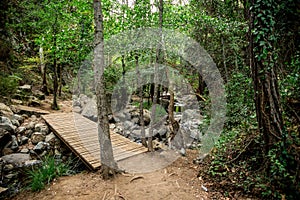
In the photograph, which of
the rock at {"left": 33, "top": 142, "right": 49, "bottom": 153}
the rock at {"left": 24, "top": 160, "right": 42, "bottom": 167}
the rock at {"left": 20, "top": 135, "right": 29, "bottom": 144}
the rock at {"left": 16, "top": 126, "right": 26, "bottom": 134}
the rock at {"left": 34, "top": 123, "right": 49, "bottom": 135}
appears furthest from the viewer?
the rock at {"left": 34, "top": 123, "right": 49, "bottom": 135}

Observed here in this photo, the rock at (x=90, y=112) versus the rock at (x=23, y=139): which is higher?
the rock at (x=90, y=112)

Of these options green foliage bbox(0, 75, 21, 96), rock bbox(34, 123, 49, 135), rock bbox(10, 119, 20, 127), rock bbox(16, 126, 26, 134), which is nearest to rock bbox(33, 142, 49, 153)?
rock bbox(34, 123, 49, 135)

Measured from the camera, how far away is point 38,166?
15.7ft

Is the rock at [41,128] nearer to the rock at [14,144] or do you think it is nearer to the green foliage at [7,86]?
the rock at [14,144]

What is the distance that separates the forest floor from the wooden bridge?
1.64 ft

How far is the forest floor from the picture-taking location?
3.55 meters

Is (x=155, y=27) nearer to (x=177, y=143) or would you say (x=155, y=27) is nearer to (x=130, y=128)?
(x=177, y=143)

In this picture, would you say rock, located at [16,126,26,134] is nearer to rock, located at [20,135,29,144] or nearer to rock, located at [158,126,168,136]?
rock, located at [20,135,29,144]

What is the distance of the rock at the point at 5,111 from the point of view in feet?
20.0

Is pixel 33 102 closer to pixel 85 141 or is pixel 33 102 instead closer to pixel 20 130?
pixel 20 130

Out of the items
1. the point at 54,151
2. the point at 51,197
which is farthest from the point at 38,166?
the point at 51,197

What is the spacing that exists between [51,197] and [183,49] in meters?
7.49

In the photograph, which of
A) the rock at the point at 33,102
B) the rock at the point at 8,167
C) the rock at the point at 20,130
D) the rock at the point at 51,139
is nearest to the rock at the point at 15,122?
the rock at the point at 20,130

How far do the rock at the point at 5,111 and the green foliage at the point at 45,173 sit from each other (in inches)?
108
